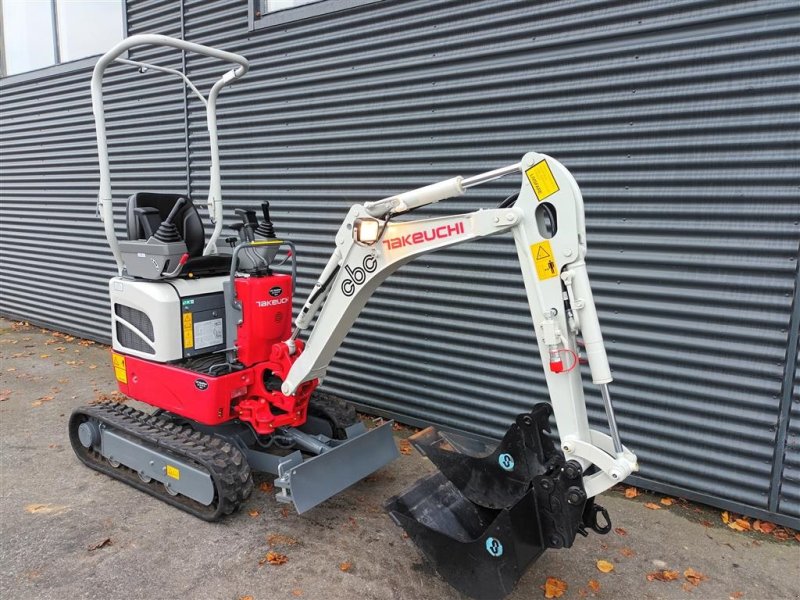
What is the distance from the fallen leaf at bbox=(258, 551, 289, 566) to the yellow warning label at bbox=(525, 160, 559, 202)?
7.96ft

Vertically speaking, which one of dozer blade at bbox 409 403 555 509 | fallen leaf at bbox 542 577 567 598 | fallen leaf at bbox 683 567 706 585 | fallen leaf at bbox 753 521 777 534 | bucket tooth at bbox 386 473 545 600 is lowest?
fallen leaf at bbox 753 521 777 534

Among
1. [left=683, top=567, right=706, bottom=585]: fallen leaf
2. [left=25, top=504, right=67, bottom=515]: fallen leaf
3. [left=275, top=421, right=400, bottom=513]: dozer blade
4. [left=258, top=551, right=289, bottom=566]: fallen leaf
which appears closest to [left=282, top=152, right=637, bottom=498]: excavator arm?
[left=683, top=567, right=706, bottom=585]: fallen leaf

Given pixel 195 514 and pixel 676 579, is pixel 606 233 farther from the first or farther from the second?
pixel 195 514

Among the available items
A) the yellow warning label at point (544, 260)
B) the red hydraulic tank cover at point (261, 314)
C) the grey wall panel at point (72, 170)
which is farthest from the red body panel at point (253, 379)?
the grey wall panel at point (72, 170)

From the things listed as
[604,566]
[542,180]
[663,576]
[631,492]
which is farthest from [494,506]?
[542,180]

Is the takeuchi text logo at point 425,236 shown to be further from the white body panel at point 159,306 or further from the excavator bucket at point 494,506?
the white body panel at point 159,306

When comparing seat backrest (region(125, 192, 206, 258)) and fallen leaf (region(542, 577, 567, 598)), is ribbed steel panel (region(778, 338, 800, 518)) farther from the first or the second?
seat backrest (region(125, 192, 206, 258))

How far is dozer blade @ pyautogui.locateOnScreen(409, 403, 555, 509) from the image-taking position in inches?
117

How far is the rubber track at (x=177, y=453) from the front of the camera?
139 inches

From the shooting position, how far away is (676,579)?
3.22 meters

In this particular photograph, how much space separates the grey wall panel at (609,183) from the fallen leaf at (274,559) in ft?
7.00

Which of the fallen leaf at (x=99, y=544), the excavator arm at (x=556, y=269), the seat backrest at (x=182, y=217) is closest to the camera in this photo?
the excavator arm at (x=556, y=269)

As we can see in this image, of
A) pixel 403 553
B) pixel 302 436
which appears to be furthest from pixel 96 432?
pixel 403 553

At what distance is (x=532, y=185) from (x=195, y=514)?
291 cm
